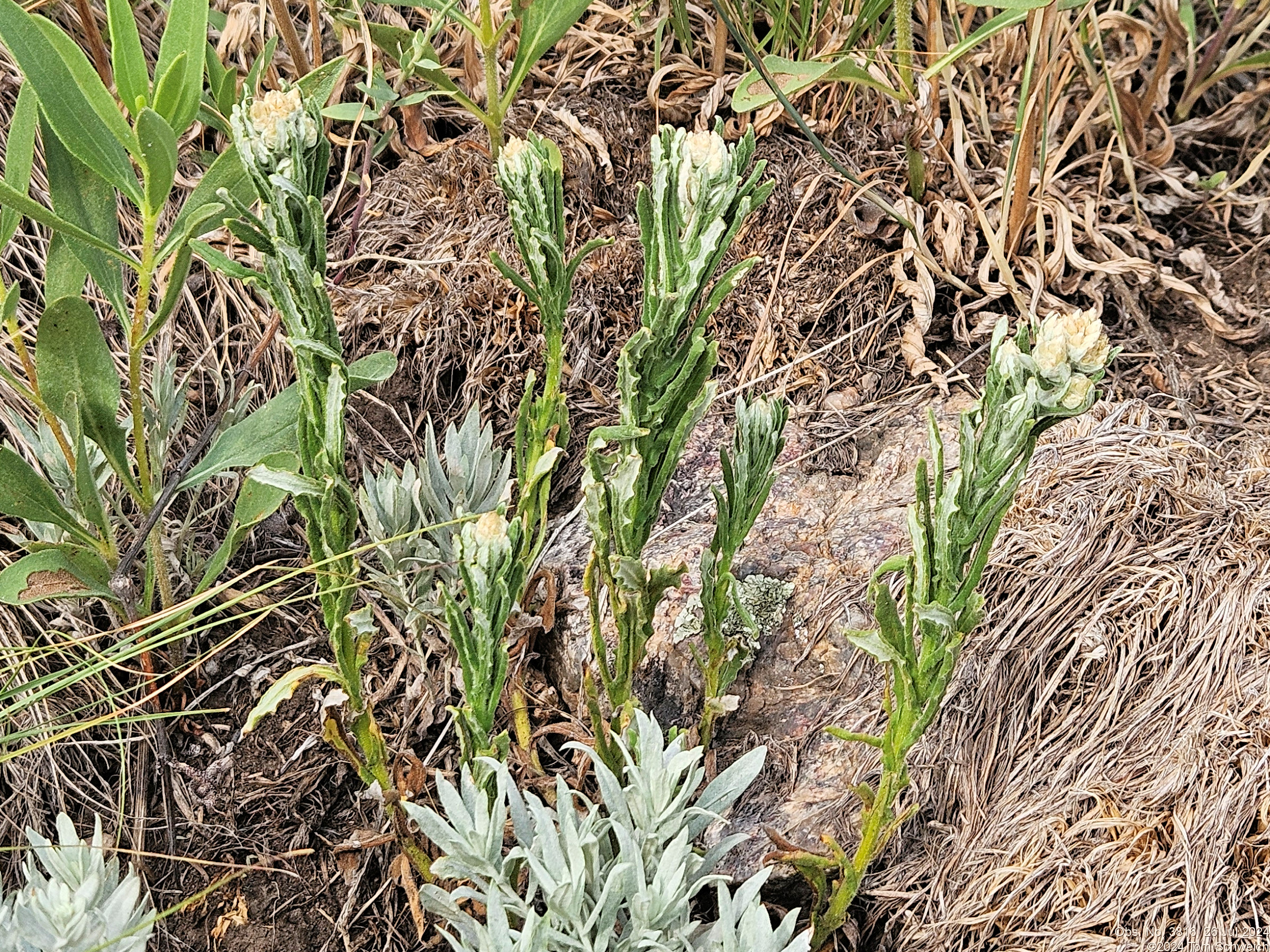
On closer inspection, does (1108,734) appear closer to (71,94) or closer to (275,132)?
(275,132)

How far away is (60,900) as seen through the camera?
4.27 feet

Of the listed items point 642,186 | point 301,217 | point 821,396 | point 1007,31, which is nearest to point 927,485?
point 642,186

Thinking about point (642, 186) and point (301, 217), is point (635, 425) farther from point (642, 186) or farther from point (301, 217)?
point (301, 217)

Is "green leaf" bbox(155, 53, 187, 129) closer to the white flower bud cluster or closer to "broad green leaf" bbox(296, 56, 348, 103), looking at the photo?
"broad green leaf" bbox(296, 56, 348, 103)

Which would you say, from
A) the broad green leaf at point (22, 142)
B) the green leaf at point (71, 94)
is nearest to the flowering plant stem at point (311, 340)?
the green leaf at point (71, 94)

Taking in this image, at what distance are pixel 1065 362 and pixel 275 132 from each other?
85 centimetres

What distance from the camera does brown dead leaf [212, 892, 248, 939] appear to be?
157 cm

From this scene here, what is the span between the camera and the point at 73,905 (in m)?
1.30

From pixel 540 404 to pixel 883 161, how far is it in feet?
3.66

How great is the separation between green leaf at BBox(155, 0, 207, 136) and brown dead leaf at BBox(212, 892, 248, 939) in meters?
1.08

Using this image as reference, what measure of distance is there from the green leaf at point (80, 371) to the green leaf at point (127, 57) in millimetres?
280

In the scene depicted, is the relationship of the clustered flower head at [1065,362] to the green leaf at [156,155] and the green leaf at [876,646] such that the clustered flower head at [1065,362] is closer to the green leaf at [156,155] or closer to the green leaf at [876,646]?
the green leaf at [876,646]

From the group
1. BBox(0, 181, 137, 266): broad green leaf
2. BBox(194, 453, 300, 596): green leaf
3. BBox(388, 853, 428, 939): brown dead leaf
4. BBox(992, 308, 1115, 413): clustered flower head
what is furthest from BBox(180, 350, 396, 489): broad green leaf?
BBox(992, 308, 1115, 413): clustered flower head

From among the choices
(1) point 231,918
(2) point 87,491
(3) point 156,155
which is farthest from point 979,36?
(1) point 231,918
